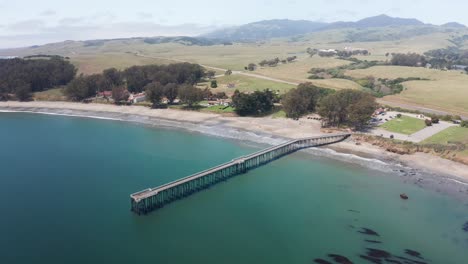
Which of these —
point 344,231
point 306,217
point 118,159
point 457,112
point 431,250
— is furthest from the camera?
point 457,112

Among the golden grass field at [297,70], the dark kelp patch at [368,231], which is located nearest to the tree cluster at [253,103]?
the golden grass field at [297,70]

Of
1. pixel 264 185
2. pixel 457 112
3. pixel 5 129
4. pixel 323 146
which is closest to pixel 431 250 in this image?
pixel 264 185

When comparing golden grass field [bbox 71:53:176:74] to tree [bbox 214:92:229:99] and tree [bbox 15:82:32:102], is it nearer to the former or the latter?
tree [bbox 15:82:32:102]

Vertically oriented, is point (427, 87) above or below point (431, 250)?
above

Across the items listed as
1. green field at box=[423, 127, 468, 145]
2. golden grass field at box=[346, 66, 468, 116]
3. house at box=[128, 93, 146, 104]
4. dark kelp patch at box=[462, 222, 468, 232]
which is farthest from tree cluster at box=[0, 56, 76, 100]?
dark kelp patch at box=[462, 222, 468, 232]

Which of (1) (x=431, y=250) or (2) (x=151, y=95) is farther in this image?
(2) (x=151, y=95)

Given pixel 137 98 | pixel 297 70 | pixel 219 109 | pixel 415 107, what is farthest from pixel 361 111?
Answer: pixel 297 70

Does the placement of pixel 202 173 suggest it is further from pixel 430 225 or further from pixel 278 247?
pixel 430 225
